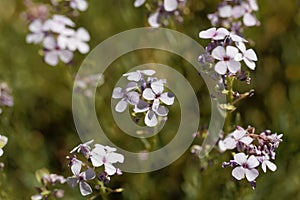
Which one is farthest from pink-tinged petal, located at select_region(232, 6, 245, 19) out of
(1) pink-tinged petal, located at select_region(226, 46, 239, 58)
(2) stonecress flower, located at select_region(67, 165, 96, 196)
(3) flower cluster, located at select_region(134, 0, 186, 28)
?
(2) stonecress flower, located at select_region(67, 165, 96, 196)

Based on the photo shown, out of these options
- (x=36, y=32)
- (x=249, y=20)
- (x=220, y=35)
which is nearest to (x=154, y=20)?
(x=249, y=20)

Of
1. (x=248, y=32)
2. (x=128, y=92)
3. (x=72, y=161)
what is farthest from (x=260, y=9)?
(x=72, y=161)

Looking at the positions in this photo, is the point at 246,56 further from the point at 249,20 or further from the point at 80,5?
the point at 80,5

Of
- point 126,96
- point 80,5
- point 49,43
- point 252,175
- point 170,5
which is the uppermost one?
point 80,5

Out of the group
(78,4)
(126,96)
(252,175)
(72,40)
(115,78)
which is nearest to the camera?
(252,175)

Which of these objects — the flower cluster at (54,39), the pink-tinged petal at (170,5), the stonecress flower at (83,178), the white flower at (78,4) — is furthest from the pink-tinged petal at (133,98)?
the white flower at (78,4)

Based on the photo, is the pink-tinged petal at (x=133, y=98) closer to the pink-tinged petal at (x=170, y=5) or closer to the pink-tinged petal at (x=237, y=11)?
the pink-tinged petal at (x=170, y=5)
